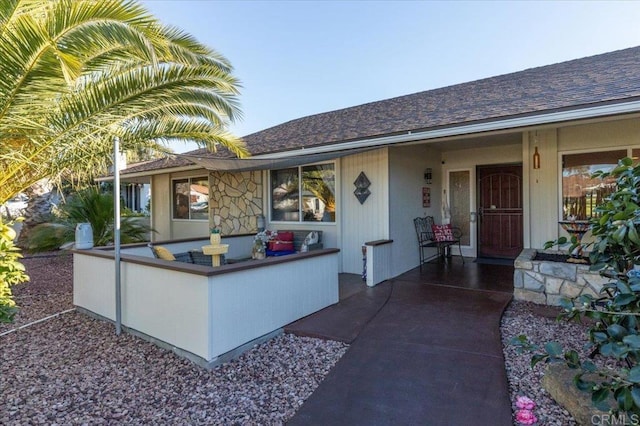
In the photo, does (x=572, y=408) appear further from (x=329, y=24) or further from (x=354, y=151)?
(x=329, y=24)

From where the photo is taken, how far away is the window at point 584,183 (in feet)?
19.5

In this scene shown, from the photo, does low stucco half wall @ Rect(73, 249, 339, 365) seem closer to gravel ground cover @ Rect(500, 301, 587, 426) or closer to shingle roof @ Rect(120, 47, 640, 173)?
gravel ground cover @ Rect(500, 301, 587, 426)

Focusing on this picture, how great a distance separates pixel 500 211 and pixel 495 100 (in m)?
3.24

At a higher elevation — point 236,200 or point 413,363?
point 236,200

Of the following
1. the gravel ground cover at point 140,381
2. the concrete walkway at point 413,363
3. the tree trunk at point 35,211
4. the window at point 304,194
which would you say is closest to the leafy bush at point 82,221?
the tree trunk at point 35,211

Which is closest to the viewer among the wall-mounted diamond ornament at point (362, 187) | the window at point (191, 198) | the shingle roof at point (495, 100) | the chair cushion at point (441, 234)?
the shingle roof at point (495, 100)

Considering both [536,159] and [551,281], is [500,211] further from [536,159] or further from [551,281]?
[551,281]

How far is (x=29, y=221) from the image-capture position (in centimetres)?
1233

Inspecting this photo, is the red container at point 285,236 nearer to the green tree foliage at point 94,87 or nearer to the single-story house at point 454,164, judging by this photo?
the single-story house at point 454,164

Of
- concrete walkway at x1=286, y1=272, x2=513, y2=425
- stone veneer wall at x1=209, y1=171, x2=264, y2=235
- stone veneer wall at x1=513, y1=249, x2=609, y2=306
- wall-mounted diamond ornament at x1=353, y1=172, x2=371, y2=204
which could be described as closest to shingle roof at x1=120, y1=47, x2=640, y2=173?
wall-mounted diamond ornament at x1=353, y1=172, x2=371, y2=204

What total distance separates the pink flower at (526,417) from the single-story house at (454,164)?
136 inches

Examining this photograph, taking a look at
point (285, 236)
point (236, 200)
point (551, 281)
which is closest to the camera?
point (551, 281)

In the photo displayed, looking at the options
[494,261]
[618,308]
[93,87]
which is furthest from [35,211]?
[618,308]

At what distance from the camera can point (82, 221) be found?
977cm
